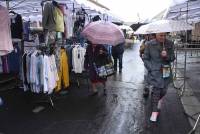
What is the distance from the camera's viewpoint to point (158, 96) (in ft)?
21.5

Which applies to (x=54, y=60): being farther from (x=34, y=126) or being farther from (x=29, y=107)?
(x=34, y=126)

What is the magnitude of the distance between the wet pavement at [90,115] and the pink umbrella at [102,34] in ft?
5.66

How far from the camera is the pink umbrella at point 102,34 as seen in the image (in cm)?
804

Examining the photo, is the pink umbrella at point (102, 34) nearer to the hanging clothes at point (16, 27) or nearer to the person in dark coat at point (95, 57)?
the person in dark coat at point (95, 57)

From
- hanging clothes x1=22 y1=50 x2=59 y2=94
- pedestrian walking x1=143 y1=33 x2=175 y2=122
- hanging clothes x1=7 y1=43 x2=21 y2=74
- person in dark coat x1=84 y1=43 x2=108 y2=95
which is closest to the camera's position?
pedestrian walking x1=143 y1=33 x2=175 y2=122

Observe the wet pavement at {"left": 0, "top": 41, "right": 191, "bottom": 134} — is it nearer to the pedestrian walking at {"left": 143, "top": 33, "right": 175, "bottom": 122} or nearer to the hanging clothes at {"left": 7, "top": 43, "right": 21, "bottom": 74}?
the pedestrian walking at {"left": 143, "top": 33, "right": 175, "bottom": 122}

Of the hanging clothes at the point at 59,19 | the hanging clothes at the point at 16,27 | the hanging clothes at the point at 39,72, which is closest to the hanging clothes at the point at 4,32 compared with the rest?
the hanging clothes at the point at 39,72

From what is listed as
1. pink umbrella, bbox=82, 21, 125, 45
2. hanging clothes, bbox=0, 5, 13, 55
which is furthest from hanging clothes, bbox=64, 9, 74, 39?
hanging clothes, bbox=0, 5, 13, 55

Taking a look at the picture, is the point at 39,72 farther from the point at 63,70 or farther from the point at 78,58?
the point at 78,58

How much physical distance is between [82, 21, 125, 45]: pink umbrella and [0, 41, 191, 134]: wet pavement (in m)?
1.72

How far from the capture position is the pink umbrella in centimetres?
804

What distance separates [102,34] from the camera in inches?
317

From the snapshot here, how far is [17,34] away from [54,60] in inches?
51.9

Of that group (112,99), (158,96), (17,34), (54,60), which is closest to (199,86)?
(112,99)
